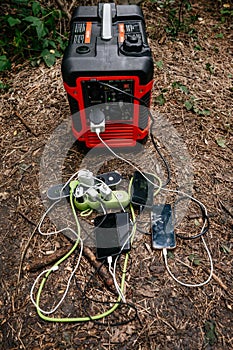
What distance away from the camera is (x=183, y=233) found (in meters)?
1.56

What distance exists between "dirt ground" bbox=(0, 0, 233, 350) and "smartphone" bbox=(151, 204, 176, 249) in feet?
0.14

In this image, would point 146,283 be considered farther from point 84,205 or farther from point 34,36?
point 34,36

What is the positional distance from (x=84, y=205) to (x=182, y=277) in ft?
1.83

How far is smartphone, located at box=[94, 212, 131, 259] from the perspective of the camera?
146 cm

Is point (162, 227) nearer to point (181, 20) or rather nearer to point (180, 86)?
point (180, 86)

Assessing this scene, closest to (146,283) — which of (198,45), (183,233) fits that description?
(183,233)

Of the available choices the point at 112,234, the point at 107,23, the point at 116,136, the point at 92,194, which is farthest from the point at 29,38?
the point at 112,234

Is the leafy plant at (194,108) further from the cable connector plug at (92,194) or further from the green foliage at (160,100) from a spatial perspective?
the cable connector plug at (92,194)

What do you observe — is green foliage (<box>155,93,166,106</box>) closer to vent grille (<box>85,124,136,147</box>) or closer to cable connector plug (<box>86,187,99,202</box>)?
vent grille (<box>85,124,136,147</box>)

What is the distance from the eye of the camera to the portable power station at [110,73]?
150 cm

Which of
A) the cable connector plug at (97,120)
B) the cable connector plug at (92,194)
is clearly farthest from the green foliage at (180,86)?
the cable connector plug at (92,194)

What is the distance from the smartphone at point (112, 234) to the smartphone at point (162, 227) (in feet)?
0.42

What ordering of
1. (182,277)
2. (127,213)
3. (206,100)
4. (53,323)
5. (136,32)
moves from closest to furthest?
(53,323) → (182,277) → (127,213) → (136,32) → (206,100)

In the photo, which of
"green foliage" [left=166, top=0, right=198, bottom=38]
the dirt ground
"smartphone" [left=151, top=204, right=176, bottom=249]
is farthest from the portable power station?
"green foliage" [left=166, top=0, right=198, bottom=38]
